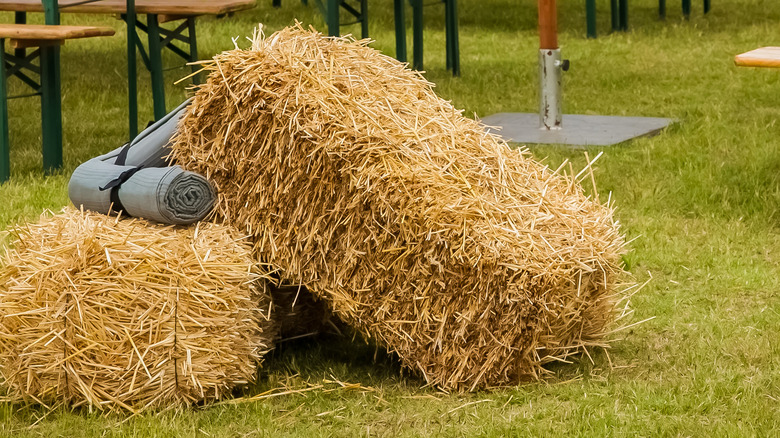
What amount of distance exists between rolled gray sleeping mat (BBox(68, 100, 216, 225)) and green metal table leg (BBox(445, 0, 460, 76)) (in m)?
6.36

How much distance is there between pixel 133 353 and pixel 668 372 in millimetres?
1744

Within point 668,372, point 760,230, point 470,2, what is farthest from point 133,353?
point 470,2

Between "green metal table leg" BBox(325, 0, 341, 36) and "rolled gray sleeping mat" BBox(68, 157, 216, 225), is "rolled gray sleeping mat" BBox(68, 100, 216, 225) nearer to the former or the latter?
"rolled gray sleeping mat" BBox(68, 157, 216, 225)

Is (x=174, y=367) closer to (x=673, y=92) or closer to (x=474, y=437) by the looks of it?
(x=474, y=437)

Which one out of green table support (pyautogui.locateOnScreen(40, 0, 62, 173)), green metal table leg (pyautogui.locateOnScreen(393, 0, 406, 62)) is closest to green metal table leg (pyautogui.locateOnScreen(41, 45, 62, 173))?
green table support (pyautogui.locateOnScreen(40, 0, 62, 173))

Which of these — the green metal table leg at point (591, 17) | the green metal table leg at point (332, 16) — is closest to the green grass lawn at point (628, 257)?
the green metal table leg at point (591, 17)

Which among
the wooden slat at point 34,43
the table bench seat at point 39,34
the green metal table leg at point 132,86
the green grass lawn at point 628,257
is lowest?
the green grass lawn at point 628,257

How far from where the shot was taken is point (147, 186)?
12.5ft

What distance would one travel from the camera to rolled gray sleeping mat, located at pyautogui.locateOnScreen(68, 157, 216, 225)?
3797mm

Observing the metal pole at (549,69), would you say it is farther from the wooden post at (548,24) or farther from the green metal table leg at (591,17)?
the green metal table leg at (591,17)

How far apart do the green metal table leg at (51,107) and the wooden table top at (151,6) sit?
3.07ft

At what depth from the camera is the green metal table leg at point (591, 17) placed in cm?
1241

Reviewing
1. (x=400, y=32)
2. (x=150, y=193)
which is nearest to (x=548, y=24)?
(x=400, y=32)

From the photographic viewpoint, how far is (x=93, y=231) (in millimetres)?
3691
